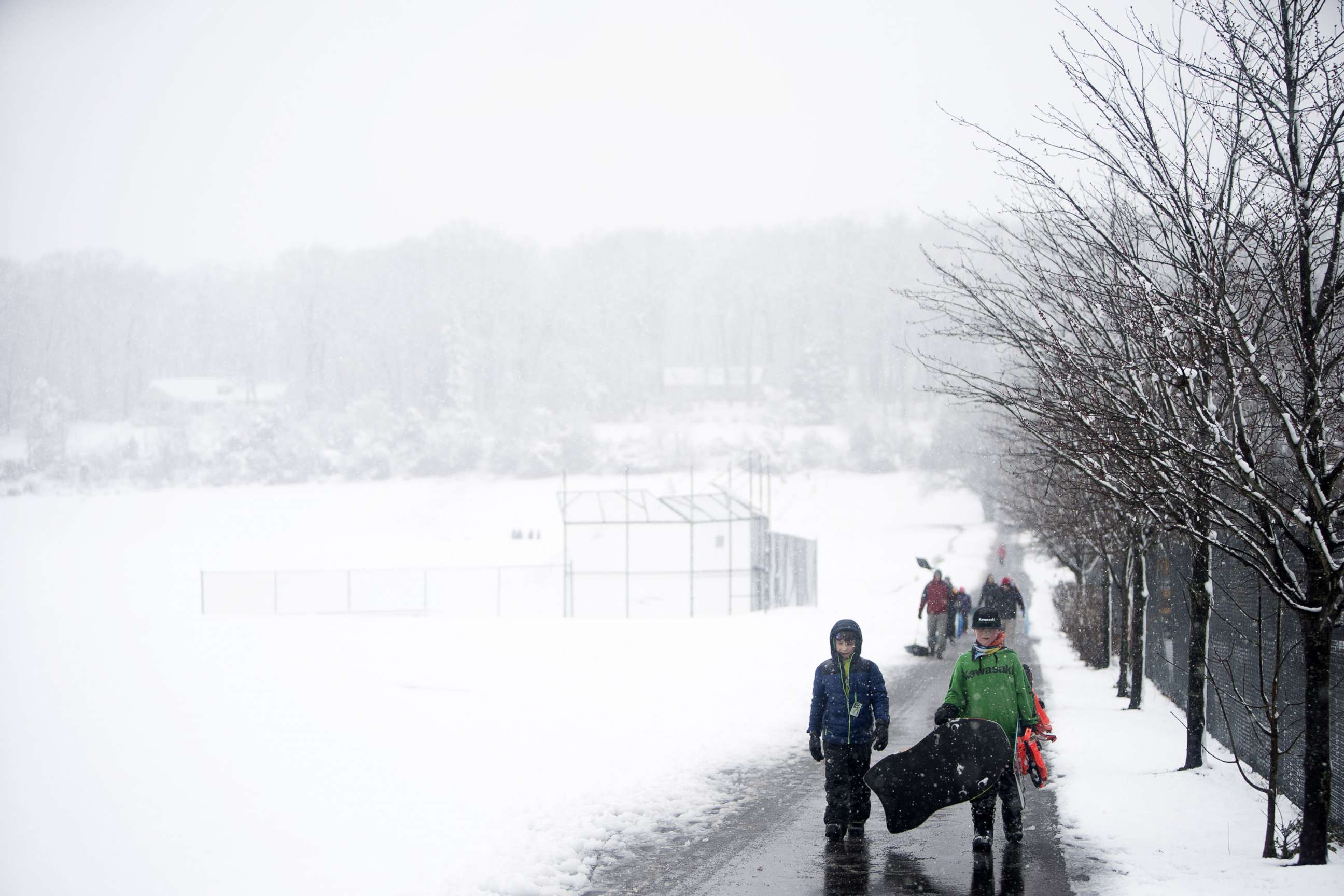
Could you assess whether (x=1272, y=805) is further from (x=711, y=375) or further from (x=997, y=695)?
(x=711, y=375)

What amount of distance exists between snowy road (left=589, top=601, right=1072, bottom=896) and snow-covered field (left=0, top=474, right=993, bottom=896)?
40 cm

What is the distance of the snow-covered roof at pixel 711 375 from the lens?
128 meters

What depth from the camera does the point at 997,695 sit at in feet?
26.6

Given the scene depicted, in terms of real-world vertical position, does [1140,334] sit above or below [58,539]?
above

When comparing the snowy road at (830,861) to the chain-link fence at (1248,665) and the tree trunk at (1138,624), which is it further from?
the tree trunk at (1138,624)

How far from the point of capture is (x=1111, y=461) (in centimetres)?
905

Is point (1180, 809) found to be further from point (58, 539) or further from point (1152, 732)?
A: point (58, 539)

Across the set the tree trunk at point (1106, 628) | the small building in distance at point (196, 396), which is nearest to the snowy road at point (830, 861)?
the tree trunk at point (1106, 628)

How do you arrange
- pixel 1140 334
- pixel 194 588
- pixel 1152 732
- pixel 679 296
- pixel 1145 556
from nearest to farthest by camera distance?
pixel 1140 334 < pixel 1152 732 < pixel 1145 556 < pixel 194 588 < pixel 679 296

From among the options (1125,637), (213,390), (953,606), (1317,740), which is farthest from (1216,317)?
(213,390)

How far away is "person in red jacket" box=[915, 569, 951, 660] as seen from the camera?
23406 mm

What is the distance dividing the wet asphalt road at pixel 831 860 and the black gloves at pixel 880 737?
699 mm

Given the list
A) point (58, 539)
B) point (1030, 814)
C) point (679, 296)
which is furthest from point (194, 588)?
point (679, 296)

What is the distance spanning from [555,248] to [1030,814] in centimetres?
14794
